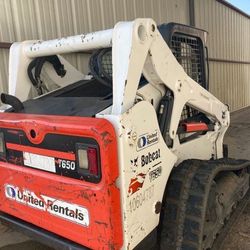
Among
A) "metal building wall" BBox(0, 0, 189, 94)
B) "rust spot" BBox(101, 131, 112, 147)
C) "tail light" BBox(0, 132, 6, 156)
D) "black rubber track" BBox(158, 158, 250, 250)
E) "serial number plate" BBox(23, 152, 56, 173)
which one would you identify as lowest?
"black rubber track" BBox(158, 158, 250, 250)

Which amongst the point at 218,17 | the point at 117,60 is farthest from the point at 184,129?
the point at 218,17

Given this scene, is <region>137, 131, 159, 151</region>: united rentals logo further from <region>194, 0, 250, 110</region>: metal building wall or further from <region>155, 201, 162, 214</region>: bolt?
<region>194, 0, 250, 110</region>: metal building wall

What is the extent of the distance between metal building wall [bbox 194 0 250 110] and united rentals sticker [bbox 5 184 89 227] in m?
7.32

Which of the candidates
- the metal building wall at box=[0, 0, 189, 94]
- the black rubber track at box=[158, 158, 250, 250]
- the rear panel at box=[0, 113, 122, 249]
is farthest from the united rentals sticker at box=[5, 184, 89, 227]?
the metal building wall at box=[0, 0, 189, 94]

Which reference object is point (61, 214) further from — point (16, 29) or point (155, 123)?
point (16, 29)

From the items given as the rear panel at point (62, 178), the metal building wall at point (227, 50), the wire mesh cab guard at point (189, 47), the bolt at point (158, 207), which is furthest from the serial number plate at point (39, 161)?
the metal building wall at point (227, 50)

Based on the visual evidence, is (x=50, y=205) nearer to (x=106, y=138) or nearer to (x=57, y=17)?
(x=106, y=138)

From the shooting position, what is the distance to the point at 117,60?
1.86m

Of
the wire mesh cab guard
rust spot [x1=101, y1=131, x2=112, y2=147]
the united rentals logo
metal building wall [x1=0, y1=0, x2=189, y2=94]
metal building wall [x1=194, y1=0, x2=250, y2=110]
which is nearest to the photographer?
rust spot [x1=101, y1=131, x2=112, y2=147]

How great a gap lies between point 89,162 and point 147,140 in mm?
367

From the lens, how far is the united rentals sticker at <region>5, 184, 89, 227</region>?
6.22 feet

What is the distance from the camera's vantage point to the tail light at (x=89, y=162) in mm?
1742

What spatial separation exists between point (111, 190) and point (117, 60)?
72 centimetres

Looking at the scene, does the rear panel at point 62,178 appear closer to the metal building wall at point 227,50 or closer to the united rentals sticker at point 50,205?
the united rentals sticker at point 50,205
